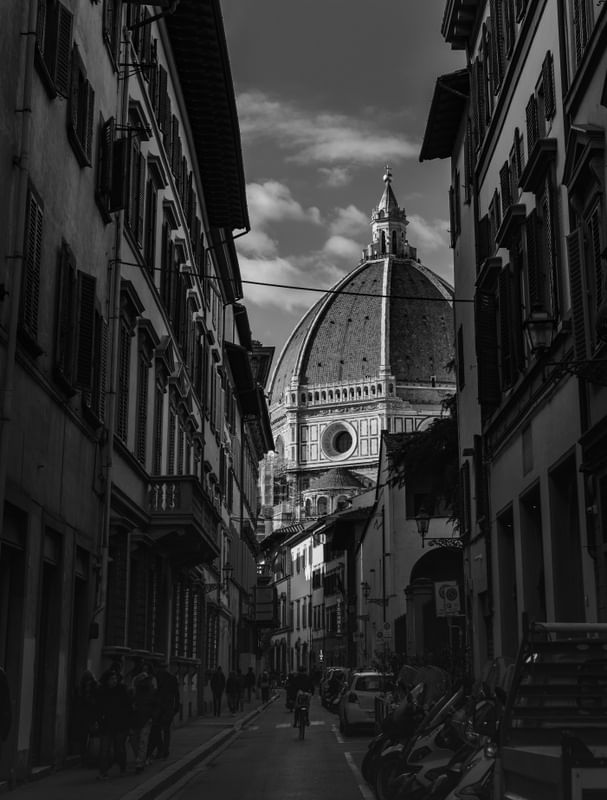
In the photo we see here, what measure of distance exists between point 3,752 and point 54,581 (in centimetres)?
322

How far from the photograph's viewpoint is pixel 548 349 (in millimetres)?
16812

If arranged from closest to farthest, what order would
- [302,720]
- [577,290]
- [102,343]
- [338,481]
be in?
[577,290] → [102,343] → [302,720] → [338,481]

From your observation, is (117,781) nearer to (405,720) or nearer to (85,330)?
(405,720)

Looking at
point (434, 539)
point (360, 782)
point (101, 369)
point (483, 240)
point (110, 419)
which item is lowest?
point (360, 782)

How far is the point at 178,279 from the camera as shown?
3033cm

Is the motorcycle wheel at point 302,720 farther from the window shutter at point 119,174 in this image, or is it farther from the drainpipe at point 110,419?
the window shutter at point 119,174

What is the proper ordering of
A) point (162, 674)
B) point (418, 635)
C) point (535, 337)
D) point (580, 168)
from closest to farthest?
1. point (580, 168)
2. point (535, 337)
3. point (162, 674)
4. point (418, 635)

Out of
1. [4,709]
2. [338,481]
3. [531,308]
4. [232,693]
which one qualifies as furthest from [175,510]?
[338,481]


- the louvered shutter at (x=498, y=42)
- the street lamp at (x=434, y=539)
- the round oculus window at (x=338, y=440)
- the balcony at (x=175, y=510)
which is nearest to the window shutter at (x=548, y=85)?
the louvered shutter at (x=498, y=42)

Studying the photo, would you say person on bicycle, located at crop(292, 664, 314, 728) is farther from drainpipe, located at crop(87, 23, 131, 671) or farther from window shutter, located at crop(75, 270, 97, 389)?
window shutter, located at crop(75, 270, 97, 389)

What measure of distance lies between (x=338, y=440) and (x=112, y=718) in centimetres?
18109

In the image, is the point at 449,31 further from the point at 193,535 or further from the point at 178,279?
the point at 193,535

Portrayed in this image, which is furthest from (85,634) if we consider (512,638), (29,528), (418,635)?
(418,635)

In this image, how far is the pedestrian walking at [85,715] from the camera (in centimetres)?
1753
